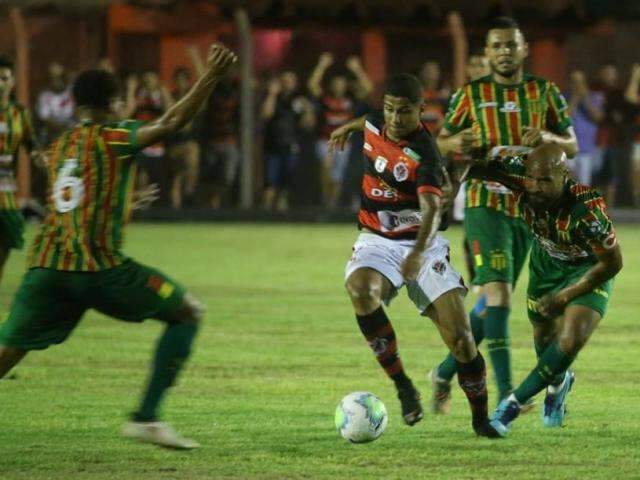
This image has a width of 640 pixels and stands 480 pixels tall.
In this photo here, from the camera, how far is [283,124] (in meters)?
24.5

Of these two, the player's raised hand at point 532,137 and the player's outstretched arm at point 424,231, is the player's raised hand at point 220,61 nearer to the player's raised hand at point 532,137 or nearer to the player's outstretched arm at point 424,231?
the player's outstretched arm at point 424,231

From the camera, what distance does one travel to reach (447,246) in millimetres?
8391

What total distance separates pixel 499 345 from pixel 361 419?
145 centimetres

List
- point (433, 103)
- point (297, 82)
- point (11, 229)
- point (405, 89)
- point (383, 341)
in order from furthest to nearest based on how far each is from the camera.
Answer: point (297, 82) < point (433, 103) < point (11, 229) < point (383, 341) < point (405, 89)

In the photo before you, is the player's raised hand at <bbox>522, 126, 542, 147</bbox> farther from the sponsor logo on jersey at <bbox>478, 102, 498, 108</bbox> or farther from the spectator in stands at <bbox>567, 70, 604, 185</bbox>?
the spectator in stands at <bbox>567, 70, 604, 185</bbox>

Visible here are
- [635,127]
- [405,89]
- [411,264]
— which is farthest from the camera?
[635,127]

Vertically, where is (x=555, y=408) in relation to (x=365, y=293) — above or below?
below

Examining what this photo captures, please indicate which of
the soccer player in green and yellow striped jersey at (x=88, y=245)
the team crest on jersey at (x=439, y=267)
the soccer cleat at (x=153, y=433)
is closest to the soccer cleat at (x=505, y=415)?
the team crest on jersey at (x=439, y=267)

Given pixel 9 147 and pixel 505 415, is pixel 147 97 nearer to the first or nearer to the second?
pixel 9 147

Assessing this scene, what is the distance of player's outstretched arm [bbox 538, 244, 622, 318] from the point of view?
797cm

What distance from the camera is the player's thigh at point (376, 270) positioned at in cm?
817

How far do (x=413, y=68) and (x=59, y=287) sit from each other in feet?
64.1

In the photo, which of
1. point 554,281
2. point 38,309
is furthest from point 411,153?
point 38,309

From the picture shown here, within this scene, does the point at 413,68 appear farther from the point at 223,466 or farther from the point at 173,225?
the point at 223,466
